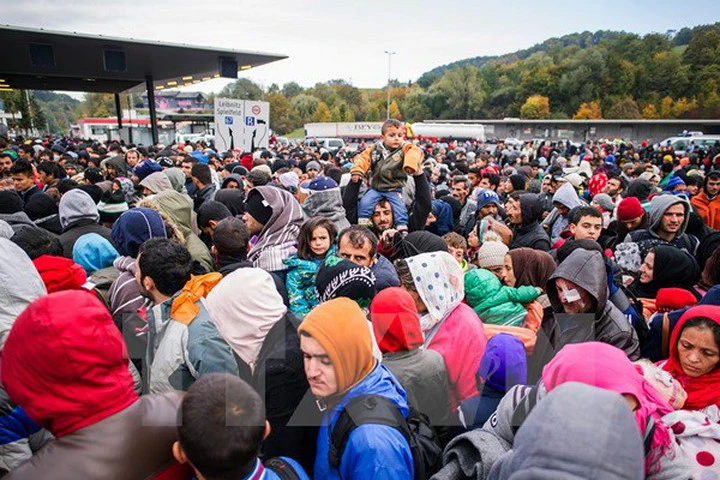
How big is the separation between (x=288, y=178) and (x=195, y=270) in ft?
13.1

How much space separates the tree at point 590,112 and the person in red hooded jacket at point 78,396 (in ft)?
247

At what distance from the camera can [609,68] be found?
232 ft

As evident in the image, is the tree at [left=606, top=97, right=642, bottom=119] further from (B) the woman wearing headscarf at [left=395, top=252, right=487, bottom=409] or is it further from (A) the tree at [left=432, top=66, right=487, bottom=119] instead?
(B) the woman wearing headscarf at [left=395, top=252, right=487, bottom=409]

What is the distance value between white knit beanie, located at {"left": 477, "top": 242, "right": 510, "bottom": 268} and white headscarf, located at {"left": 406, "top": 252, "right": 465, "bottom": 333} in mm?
1009

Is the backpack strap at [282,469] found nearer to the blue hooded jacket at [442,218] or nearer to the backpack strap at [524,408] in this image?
the backpack strap at [524,408]

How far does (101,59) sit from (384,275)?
18.6 meters

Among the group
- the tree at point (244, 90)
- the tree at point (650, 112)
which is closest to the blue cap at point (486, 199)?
the tree at point (650, 112)

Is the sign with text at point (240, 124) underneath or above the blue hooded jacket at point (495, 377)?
above

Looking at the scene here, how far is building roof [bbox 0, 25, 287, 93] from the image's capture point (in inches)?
523

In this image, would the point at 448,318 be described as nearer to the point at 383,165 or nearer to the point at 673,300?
the point at 673,300

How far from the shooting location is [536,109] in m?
70.1

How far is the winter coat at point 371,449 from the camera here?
153cm

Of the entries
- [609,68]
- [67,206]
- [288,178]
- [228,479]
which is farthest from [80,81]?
[609,68]

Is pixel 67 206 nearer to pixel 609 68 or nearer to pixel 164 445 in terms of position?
pixel 164 445
